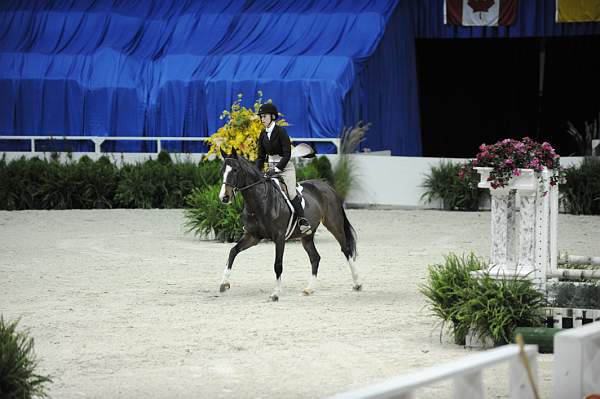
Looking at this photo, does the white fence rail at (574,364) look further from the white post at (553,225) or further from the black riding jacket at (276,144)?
the black riding jacket at (276,144)

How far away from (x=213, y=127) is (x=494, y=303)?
1906cm

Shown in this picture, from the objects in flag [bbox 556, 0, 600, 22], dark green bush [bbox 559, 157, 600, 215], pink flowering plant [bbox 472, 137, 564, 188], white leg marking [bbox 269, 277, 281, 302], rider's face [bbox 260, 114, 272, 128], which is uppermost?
flag [bbox 556, 0, 600, 22]

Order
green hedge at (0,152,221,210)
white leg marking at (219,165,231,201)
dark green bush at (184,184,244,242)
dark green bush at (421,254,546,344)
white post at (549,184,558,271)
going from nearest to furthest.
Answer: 1. dark green bush at (421,254,546,344)
2. white post at (549,184,558,271)
3. white leg marking at (219,165,231,201)
4. dark green bush at (184,184,244,242)
5. green hedge at (0,152,221,210)

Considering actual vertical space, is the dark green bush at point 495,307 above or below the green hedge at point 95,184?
below

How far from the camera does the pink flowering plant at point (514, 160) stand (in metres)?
9.55

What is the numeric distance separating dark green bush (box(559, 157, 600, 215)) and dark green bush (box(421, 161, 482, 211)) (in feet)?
5.82

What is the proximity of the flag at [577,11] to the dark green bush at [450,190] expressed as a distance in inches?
303

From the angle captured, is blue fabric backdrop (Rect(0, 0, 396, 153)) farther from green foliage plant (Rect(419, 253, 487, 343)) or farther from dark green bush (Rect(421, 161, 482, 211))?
green foliage plant (Rect(419, 253, 487, 343))

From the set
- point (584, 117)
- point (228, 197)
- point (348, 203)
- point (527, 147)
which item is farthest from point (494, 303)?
point (584, 117)

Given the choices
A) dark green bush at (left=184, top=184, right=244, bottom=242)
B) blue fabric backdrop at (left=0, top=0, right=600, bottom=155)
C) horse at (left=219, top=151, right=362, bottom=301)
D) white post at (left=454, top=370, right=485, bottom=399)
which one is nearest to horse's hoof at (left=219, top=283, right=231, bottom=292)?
horse at (left=219, top=151, right=362, bottom=301)

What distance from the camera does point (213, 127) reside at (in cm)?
2781

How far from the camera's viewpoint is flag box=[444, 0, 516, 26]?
1153 inches

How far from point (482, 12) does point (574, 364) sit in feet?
82.8

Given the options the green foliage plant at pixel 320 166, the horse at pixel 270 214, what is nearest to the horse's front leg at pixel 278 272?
the horse at pixel 270 214
